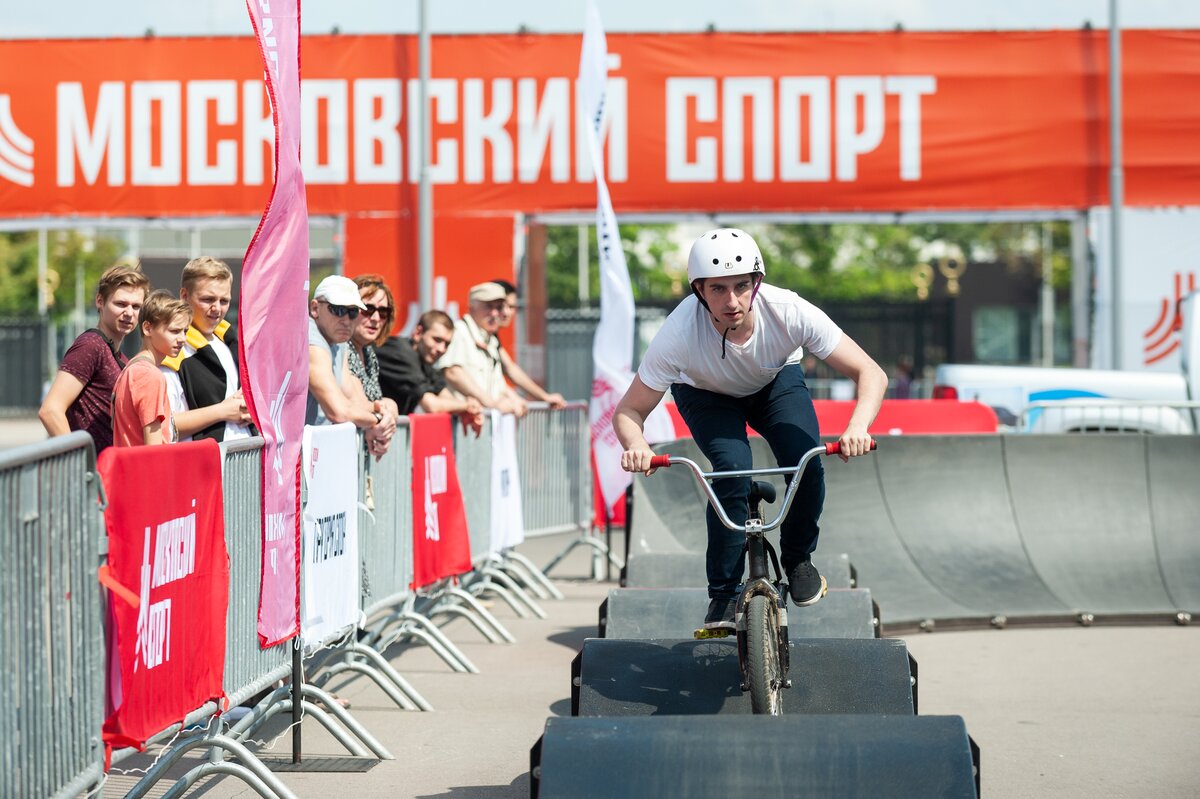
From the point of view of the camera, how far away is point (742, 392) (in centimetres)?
648

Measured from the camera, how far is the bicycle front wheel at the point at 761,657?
548 cm

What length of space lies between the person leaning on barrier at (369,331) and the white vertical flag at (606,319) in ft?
12.4

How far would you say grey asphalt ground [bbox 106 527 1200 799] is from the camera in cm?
666

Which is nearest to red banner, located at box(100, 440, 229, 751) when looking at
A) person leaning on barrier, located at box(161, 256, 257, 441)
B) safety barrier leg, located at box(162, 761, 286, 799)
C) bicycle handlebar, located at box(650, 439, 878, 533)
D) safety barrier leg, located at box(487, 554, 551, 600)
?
safety barrier leg, located at box(162, 761, 286, 799)

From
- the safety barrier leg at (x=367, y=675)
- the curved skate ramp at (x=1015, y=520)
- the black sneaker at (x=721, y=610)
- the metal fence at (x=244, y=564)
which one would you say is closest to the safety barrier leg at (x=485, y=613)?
the curved skate ramp at (x=1015, y=520)

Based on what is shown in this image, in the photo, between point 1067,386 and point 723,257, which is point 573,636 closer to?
point 723,257

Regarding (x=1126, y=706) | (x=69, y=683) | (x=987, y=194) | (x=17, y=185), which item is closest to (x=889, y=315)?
(x=987, y=194)

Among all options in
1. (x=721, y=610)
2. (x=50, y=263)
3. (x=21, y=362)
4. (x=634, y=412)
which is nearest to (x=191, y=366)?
(x=634, y=412)

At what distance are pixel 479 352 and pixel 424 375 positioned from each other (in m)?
1.56

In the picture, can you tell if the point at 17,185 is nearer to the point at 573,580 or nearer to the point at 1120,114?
the point at 573,580

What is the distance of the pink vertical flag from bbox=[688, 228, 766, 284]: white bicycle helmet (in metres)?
1.83

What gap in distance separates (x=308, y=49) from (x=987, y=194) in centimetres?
921

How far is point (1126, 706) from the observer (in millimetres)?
8438

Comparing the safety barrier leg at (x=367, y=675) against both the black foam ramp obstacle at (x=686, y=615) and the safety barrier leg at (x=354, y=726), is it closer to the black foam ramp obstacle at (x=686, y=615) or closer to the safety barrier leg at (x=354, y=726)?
the safety barrier leg at (x=354, y=726)
